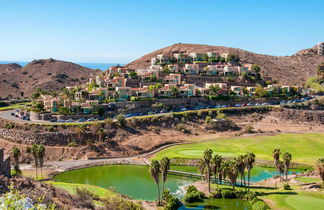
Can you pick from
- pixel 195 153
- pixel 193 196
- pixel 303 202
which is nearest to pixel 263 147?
pixel 195 153

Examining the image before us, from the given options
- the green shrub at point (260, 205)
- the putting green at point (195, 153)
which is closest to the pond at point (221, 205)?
the green shrub at point (260, 205)

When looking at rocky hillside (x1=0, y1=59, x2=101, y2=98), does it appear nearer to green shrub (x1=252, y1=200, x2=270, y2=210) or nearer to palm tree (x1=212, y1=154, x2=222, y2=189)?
palm tree (x1=212, y1=154, x2=222, y2=189)

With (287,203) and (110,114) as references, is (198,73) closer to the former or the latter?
(110,114)

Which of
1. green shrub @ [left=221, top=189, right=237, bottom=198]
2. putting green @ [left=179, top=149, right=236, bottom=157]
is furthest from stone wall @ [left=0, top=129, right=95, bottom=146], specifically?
green shrub @ [left=221, top=189, right=237, bottom=198]

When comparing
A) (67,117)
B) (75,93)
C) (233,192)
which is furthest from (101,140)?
(233,192)

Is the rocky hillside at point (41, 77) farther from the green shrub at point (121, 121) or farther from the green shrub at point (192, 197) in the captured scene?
the green shrub at point (192, 197)
